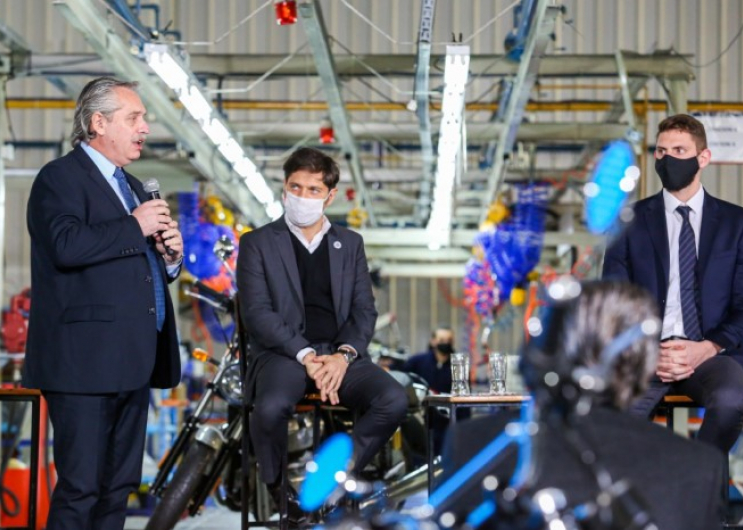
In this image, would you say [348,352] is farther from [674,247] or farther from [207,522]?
[207,522]

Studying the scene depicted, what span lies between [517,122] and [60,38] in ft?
31.4

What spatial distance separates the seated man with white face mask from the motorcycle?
20.4 inches

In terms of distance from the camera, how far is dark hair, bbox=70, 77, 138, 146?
399cm

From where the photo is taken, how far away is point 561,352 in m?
1.86

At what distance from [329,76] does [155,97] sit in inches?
48.1

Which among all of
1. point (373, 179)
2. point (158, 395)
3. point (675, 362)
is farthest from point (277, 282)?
point (373, 179)

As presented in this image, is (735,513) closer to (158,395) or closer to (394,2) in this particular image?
(158,395)

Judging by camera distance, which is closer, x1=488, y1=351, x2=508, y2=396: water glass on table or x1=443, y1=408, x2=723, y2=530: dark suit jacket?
x1=443, y1=408, x2=723, y2=530: dark suit jacket

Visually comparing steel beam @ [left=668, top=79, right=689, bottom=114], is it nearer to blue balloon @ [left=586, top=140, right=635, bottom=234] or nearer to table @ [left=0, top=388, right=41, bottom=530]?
table @ [left=0, top=388, right=41, bottom=530]

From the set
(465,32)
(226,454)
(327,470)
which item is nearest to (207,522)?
(226,454)

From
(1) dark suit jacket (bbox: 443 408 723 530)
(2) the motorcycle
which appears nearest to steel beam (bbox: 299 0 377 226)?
(2) the motorcycle

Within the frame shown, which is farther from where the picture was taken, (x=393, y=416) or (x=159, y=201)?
(x=393, y=416)

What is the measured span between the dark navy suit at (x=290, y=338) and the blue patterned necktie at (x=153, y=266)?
0.69m

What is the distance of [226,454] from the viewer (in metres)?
5.95
